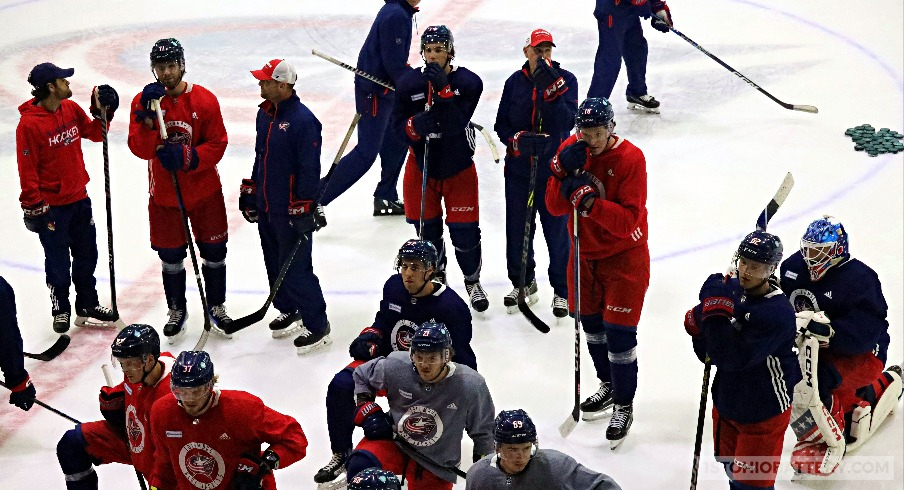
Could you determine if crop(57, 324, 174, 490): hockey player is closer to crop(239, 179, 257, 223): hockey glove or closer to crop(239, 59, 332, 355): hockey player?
crop(239, 59, 332, 355): hockey player

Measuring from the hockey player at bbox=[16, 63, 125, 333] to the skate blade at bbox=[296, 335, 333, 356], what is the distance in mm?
967

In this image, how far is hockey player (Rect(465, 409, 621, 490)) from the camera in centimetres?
357

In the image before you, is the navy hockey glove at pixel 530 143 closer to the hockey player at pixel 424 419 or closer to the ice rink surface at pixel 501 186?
the ice rink surface at pixel 501 186

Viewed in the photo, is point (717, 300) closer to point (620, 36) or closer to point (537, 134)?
point (537, 134)

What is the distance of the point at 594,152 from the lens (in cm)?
473

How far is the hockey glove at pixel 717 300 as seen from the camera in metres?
3.95

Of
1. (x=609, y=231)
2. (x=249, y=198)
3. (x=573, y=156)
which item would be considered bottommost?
(x=249, y=198)

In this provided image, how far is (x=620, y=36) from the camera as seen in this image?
820cm

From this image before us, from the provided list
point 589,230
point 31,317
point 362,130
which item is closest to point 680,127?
point 362,130

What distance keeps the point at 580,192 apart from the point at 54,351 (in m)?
2.71

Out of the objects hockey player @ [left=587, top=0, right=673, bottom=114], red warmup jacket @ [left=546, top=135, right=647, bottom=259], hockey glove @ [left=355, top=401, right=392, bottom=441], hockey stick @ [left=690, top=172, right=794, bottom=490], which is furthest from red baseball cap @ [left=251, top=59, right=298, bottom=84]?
hockey player @ [left=587, top=0, right=673, bottom=114]

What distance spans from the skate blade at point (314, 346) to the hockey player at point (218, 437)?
5.66 feet

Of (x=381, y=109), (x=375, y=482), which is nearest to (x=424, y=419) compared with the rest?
(x=375, y=482)

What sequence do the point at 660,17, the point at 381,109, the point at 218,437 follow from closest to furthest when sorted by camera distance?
the point at 218,437, the point at 381,109, the point at 660,17
